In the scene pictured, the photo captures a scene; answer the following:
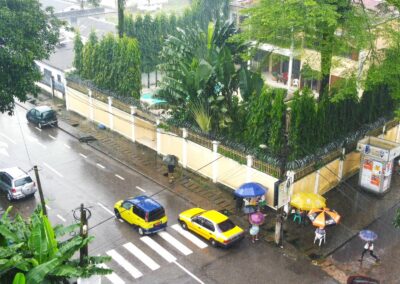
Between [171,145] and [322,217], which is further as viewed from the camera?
[171,145]

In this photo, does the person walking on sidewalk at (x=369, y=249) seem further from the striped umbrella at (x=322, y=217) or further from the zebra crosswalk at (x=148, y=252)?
the zebra crosswalk at (x=148, y=252)

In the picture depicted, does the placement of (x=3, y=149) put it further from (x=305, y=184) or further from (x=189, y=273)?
(x=305, y=184)

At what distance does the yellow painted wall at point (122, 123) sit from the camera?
132ft

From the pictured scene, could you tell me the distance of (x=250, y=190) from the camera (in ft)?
98.7

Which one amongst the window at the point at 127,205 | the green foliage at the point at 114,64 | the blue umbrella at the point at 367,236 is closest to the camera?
the blue umbrella at the point at 367,236

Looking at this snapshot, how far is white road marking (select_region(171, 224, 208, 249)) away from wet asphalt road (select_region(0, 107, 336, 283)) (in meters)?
0.18

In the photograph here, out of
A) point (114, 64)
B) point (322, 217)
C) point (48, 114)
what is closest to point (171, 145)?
point (114, 64)

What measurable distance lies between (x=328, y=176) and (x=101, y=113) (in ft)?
60.7

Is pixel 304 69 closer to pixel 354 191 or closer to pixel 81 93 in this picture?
pixel 354 191

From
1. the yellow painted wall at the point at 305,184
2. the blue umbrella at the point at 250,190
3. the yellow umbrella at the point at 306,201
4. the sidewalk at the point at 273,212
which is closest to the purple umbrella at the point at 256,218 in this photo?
the sidewalk at the point at 273,212

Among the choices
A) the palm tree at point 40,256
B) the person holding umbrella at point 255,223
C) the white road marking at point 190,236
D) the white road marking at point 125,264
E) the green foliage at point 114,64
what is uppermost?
the green foliage at point 114,64

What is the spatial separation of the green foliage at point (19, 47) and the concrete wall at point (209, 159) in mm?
8535

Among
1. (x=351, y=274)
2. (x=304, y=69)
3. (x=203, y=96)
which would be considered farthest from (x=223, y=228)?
(x=304, y=69)

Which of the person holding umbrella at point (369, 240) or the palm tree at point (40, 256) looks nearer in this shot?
the palm tree at point (40, 256)
